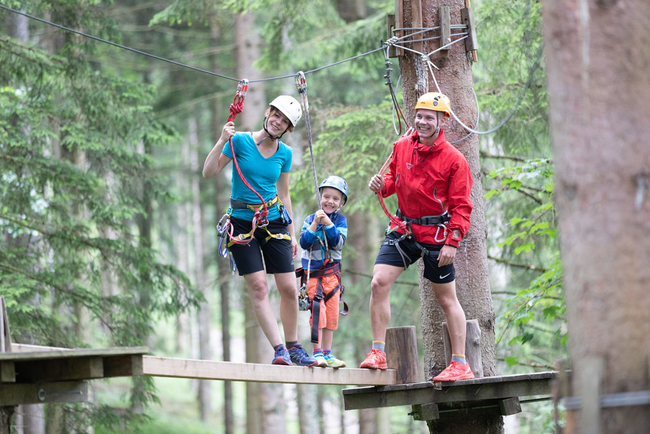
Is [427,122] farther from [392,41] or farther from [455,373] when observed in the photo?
[455,373]

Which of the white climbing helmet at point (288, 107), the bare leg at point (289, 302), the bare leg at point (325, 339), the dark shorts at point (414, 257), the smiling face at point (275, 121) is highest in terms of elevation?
the white climbing helmet at point (288, 107)

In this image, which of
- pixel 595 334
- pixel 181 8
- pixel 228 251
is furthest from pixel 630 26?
pixel 181 8

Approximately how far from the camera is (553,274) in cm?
652

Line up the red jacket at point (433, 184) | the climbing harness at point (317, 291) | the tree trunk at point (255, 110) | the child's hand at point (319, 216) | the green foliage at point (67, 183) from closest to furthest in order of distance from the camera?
the red jacket at point (433, 184) < the child's hand at point (319, 216) < the climbing harness at point (317, 291) < the green foliage at point (67, 183) < the tree trunk at point (255, 110)

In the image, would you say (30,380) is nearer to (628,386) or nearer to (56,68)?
(628,386)

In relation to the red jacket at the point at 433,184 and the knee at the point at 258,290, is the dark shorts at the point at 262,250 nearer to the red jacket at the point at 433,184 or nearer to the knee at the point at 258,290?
the knee at the point at 258,290

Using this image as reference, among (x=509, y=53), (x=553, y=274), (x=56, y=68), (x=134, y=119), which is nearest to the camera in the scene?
(x=553, y=274)

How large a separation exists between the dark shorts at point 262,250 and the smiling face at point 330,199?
1.31ft

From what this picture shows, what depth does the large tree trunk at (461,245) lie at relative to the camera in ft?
17.8

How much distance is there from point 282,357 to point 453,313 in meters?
1.25

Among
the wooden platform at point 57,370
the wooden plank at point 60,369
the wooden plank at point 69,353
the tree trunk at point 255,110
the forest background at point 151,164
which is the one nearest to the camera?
the wooden plank at point 69,353

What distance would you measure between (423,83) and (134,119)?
5.72m

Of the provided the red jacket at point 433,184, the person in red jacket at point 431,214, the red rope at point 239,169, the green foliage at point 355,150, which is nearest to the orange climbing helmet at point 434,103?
the person in red jacket at point 431,214

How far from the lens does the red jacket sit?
4703mm
